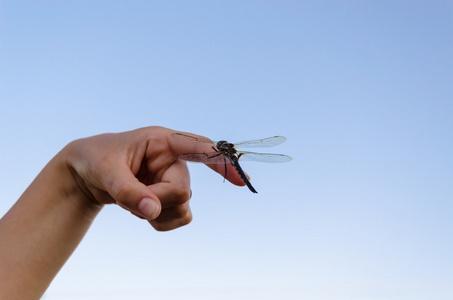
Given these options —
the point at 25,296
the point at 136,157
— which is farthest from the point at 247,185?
the point at 25,296

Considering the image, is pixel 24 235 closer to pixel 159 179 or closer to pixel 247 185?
pixel 159 179

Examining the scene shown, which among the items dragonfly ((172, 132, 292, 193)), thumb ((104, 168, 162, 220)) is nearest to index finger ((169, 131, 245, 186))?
dragonfly ((172, 132, 292, 193))

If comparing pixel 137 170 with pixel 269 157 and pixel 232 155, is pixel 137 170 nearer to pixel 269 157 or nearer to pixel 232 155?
pixel 232 155

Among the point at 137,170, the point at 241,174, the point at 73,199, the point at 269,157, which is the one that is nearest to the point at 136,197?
the point at 137,170

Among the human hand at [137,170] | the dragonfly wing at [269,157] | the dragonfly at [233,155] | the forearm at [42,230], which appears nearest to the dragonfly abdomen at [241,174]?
the dragonfly at [233,155]

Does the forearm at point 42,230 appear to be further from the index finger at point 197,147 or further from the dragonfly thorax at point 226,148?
the dragonfly thorax at point 226,148
